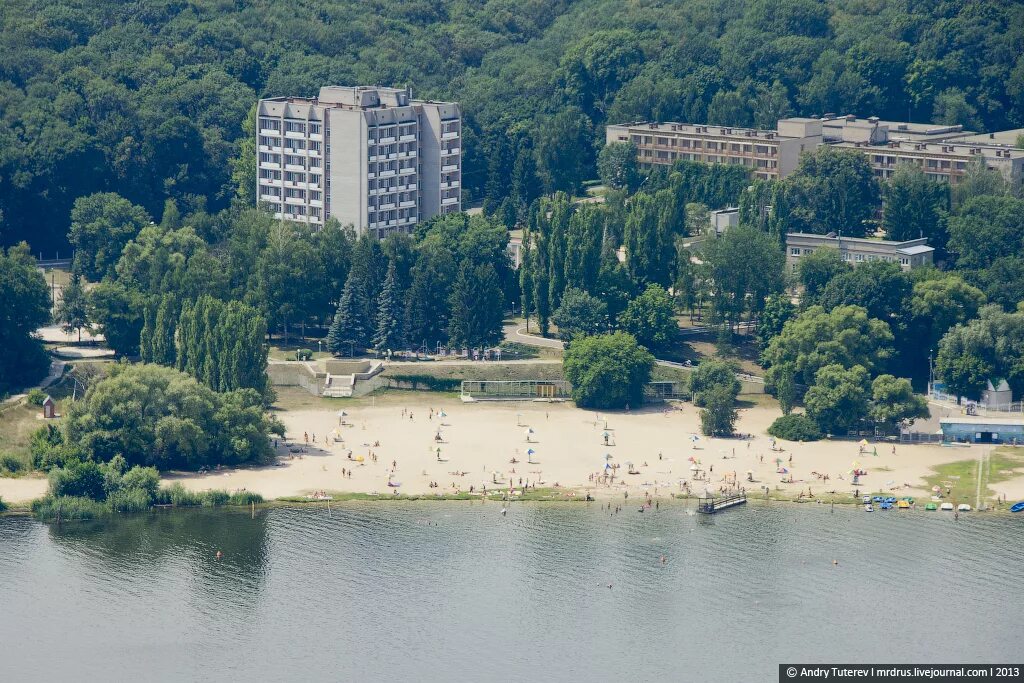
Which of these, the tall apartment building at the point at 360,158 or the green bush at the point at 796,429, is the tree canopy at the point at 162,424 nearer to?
the green bush at the point at 796,429

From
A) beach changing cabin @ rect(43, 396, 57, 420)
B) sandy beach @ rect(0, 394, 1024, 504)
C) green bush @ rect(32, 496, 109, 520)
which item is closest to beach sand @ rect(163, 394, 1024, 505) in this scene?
sandy beach @ rect(0, 394, 1024, 504)

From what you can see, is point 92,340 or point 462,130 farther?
point 462,130

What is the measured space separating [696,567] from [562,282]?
141 ft

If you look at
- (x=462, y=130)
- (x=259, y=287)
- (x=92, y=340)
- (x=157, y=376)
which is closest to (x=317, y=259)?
(x=259, y=287)

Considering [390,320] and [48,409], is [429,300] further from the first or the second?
[48,409]

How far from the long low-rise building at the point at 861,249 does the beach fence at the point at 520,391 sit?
67.8 feet

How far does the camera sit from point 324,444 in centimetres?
14175

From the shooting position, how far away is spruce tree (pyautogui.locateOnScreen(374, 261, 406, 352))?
15750 centimetres

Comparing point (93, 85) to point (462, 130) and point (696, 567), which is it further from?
point (696, 567)

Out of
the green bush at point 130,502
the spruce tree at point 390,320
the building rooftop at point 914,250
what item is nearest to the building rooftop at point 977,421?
the building rooftop at point 914,250

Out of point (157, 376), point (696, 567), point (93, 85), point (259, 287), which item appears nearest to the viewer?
point (696, 567)

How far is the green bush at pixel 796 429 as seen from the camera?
14350 cm

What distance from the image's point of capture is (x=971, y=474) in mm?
137375

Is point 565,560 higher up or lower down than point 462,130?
lower down
